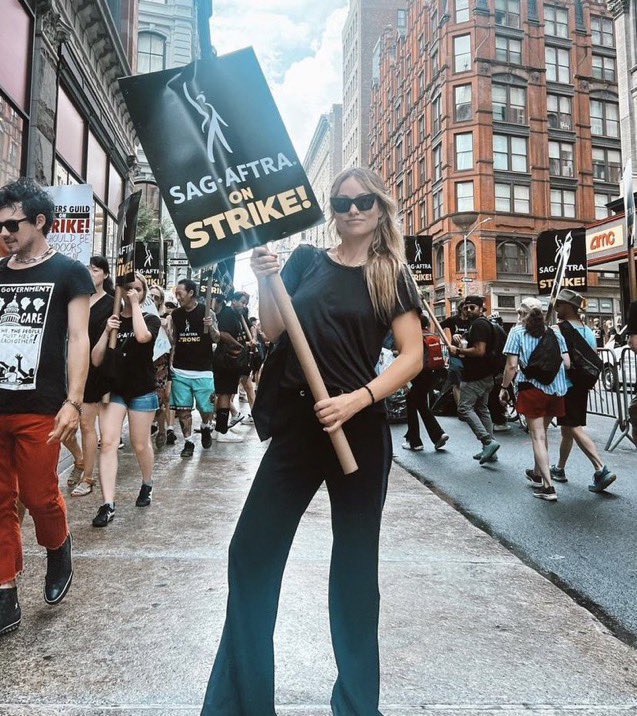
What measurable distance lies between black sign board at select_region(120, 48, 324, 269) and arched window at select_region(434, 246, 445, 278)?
144 ft

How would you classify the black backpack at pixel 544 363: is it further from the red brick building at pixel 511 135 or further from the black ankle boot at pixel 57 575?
the red brick building at pixel 511 135

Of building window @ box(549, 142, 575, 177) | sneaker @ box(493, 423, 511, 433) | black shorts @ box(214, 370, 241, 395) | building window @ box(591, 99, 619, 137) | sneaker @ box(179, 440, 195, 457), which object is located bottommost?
sneaker @ box(179, 440, 195, 457)

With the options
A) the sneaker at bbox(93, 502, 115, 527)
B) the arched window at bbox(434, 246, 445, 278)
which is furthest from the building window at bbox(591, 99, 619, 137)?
the sneaker at bbox(93, 502, 115, 527)

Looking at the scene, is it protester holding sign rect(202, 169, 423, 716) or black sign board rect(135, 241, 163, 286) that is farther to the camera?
black sign board rect(135, 241, 163, 286)

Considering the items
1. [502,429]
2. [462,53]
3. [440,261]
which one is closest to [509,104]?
[462,53]

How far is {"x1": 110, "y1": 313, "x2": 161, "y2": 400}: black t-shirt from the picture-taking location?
5.09 metres

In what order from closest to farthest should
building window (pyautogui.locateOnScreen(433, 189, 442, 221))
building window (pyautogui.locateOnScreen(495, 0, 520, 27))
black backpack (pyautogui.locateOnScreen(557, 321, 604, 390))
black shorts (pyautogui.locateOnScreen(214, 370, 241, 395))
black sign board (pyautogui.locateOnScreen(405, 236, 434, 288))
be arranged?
black backpack (pyautogui.locateOnScreen(557, 321, 604, 390))
black shorts (pyautogui.locateOnScreen(214, 370, 241, 395))
black sign board (pyautogui.locateOnScreen(405, 236, 434, 288))
building window (pyautogui.locateOnScreen(495, 0, 520, 27))
building window (pyautogui.locateOnScreen(433, 189, 442, 221))

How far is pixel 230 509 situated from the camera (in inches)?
204

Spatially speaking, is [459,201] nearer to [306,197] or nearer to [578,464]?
[578,464]

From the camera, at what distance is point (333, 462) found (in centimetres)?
206

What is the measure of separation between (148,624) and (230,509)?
2.23 metres

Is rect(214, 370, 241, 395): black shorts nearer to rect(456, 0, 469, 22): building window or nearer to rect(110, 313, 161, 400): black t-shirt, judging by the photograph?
rect(110, 313, 161, 400): black t-shirt

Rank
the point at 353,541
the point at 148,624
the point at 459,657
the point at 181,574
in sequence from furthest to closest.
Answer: the point at 181,574 → the point at 148,624 → the point at 459,657 → the point at 353,541

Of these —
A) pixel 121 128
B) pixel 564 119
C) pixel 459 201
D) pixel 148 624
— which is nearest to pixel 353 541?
pixel 148 624
